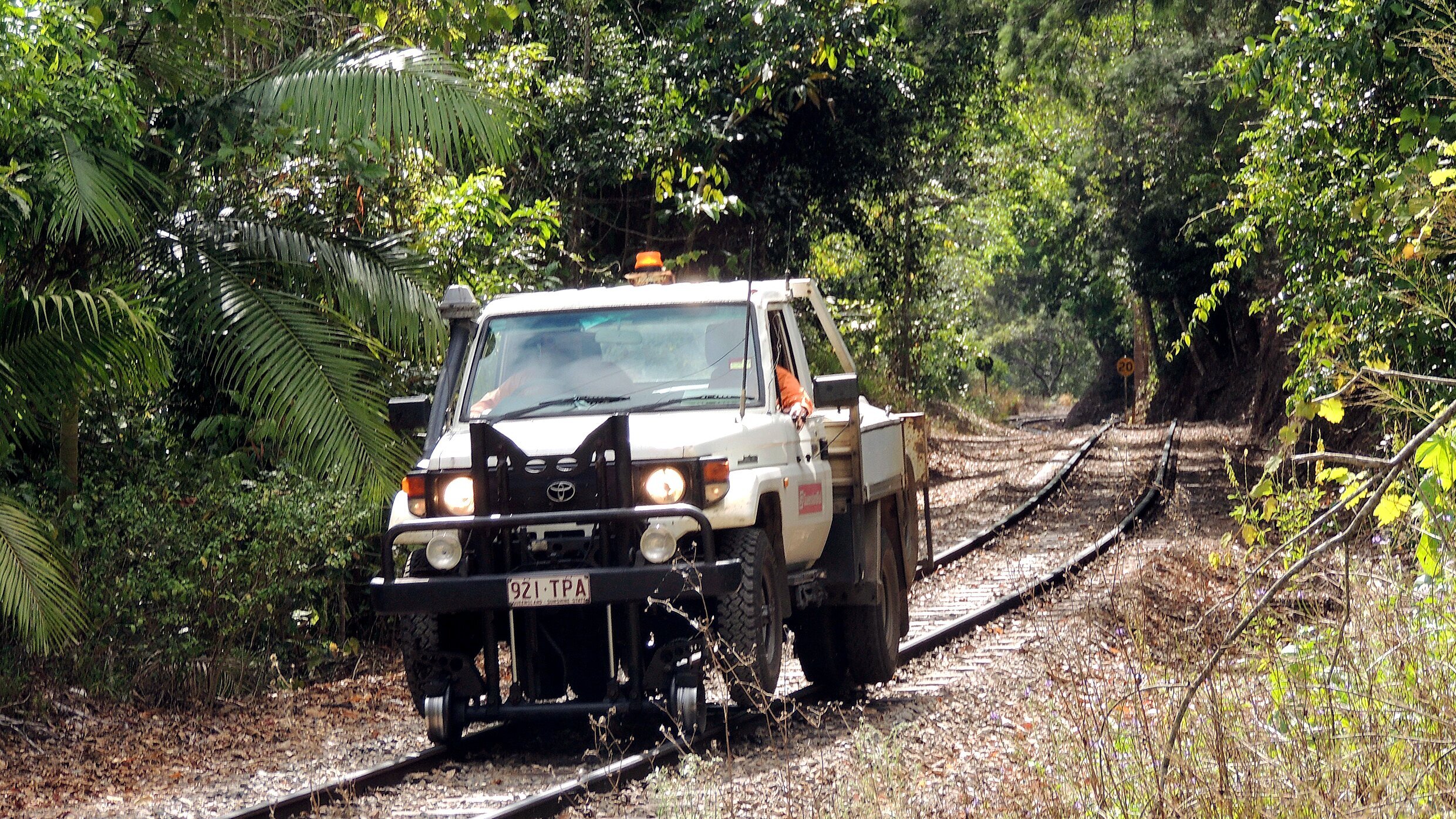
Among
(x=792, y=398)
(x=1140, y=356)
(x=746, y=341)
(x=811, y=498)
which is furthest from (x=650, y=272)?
(x=1140, y=356)

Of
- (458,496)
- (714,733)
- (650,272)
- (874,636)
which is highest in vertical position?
(650,272)

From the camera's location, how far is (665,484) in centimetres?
716

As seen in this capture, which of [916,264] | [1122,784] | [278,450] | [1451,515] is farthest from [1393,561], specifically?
[916,264]

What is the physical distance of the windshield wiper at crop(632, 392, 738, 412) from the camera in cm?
780

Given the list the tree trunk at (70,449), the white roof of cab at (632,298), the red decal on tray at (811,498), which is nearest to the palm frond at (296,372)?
the tree trunk at (70,449)

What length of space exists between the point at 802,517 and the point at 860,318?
1934cm

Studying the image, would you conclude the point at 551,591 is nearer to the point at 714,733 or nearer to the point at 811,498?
the point at 714,733

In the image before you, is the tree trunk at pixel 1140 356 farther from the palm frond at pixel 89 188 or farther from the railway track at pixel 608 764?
the palm frond at pixel 89 188

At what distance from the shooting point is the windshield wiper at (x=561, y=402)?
790cm

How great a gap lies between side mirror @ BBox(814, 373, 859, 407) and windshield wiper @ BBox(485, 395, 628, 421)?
101 cm

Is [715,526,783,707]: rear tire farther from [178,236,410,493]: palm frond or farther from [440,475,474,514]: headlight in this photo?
[178,236,410,493]: palm frond

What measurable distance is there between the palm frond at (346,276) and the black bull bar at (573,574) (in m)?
3.71

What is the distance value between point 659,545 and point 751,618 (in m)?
0.57

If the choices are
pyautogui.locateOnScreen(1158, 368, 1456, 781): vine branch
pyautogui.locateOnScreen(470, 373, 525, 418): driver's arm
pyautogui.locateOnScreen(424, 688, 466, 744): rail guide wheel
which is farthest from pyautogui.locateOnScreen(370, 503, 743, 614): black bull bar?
pyautogui.locateOnScreen(1158, 368, 1456, 781): vine branch
